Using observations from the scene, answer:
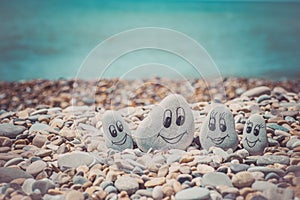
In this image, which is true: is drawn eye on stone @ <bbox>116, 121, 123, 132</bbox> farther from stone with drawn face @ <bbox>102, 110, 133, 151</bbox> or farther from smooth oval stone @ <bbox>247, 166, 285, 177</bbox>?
smooth oval stone @ <bbox>247, 166, 285, 177</bbox>

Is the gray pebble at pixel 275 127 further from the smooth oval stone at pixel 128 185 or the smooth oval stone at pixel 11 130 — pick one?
the smooth oval stone at pixel 11 130

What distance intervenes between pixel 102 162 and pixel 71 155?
8cm

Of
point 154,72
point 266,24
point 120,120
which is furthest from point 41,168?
point 266,24

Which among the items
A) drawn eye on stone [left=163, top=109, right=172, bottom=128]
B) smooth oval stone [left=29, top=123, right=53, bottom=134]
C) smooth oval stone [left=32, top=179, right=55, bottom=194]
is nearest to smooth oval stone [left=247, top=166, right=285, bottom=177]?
drawn eye on stone [left=163, top=109, right=172, bottom=128]

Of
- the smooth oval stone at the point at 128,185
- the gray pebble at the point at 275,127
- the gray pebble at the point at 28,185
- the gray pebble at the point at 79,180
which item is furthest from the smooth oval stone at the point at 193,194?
the gray pebble at the point at 275,127

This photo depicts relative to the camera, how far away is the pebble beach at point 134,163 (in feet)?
3.68

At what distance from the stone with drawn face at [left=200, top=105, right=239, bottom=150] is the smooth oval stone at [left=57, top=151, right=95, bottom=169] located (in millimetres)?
307

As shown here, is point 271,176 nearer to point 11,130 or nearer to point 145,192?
point 145,192

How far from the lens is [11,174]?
119 centimetres

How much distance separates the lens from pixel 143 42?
319 cm

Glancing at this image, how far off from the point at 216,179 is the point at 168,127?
0.75 feet

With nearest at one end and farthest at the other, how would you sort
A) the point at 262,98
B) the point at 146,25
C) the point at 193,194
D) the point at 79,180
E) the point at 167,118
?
the point at 193,194 < the point at 79,180 < the point at 167,118 < the point at 262,98 < the point at 146,25

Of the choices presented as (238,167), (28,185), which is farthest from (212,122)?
(28,185)

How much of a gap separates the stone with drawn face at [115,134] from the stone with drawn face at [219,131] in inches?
8.0
